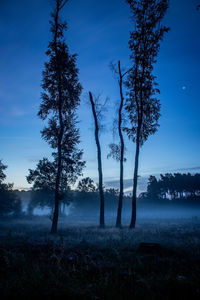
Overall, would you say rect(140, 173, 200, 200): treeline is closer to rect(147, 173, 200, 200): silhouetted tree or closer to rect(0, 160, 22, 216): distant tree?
rect(147, 173, 200, 200): silhouetted tree

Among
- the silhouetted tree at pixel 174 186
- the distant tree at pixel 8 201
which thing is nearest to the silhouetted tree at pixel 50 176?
the distant tree at pixel 8 201

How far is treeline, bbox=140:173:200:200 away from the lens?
67.6m

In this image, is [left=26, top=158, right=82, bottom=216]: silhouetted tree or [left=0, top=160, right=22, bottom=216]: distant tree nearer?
[left=26, top=158, right=82, bottom=216]: silhouetted tree

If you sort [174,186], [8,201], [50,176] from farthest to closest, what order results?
[174,186], [8,201], [50,176]

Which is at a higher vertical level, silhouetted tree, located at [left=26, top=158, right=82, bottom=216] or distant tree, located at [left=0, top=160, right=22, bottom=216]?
silhouetted tree, located at [left=26, top=158, right=82, bottom=216]

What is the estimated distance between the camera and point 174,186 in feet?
230

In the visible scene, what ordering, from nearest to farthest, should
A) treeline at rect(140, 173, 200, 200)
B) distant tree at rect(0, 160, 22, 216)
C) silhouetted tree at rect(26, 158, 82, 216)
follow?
silhouetted tree at rect(26, 158, 82, 216) < distant tree at rect(0, 160, 22, 216) < treeline at rect(140, 173, 200, 200)

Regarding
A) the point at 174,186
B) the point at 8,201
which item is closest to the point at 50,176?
the point at 8,201

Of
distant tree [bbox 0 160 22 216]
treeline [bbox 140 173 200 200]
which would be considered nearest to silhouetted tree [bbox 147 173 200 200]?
treeline [bbox 140 173 200 200]

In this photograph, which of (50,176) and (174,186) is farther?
(174,186)

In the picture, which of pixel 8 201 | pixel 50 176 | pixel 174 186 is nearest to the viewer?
pixel 50 176

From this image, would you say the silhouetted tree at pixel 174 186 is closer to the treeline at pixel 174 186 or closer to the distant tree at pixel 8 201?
the treeline at pixel 174 186

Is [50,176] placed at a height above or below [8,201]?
above

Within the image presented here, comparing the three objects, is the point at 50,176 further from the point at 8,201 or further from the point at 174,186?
the point at 174,186
